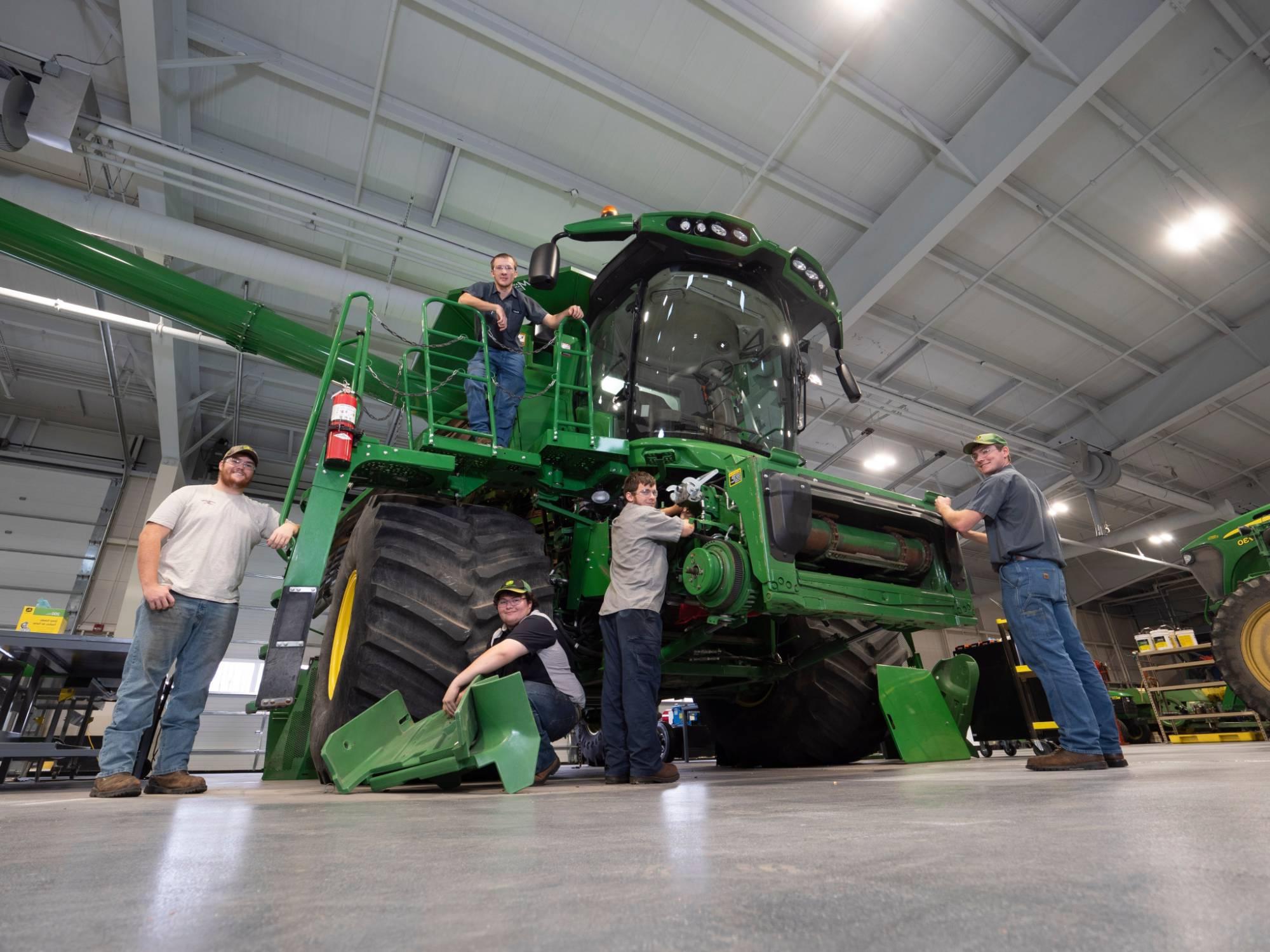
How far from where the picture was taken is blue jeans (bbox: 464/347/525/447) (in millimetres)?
4062

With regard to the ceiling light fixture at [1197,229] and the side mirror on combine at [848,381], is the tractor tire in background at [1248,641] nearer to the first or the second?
the side mirror on combine at [848,381]

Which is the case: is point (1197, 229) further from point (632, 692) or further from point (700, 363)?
point (632, 692)

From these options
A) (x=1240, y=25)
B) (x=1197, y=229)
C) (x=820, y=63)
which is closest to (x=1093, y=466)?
(x=1197, y=229)

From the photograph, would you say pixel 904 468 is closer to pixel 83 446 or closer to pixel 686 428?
pixel 686 428

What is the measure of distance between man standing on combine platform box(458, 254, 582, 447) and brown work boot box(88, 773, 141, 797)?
2275 mm

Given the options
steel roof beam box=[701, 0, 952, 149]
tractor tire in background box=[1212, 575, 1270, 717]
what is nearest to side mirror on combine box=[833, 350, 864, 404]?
tractor tire in background box=[1212, 575, 1270, 717]

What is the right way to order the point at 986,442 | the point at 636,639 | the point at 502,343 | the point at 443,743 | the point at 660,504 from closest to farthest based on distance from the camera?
the point at 443,743 → the point at 636,639 → the point at 986,442 → the point at 660,504 → the point at 502,343

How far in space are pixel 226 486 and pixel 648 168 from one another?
710 cm

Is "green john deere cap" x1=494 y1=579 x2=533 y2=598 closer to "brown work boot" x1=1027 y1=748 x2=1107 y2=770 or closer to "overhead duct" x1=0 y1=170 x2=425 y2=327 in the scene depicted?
"brown work boot" x1=1027 y1=748 x2=1107 y2=770

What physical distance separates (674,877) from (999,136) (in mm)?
9453

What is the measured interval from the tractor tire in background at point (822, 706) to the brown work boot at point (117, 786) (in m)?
3.57

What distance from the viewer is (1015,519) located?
3.65 meters

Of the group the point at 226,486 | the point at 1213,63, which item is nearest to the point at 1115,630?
the point at 1213,63

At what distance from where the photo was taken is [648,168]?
8.98 meters
